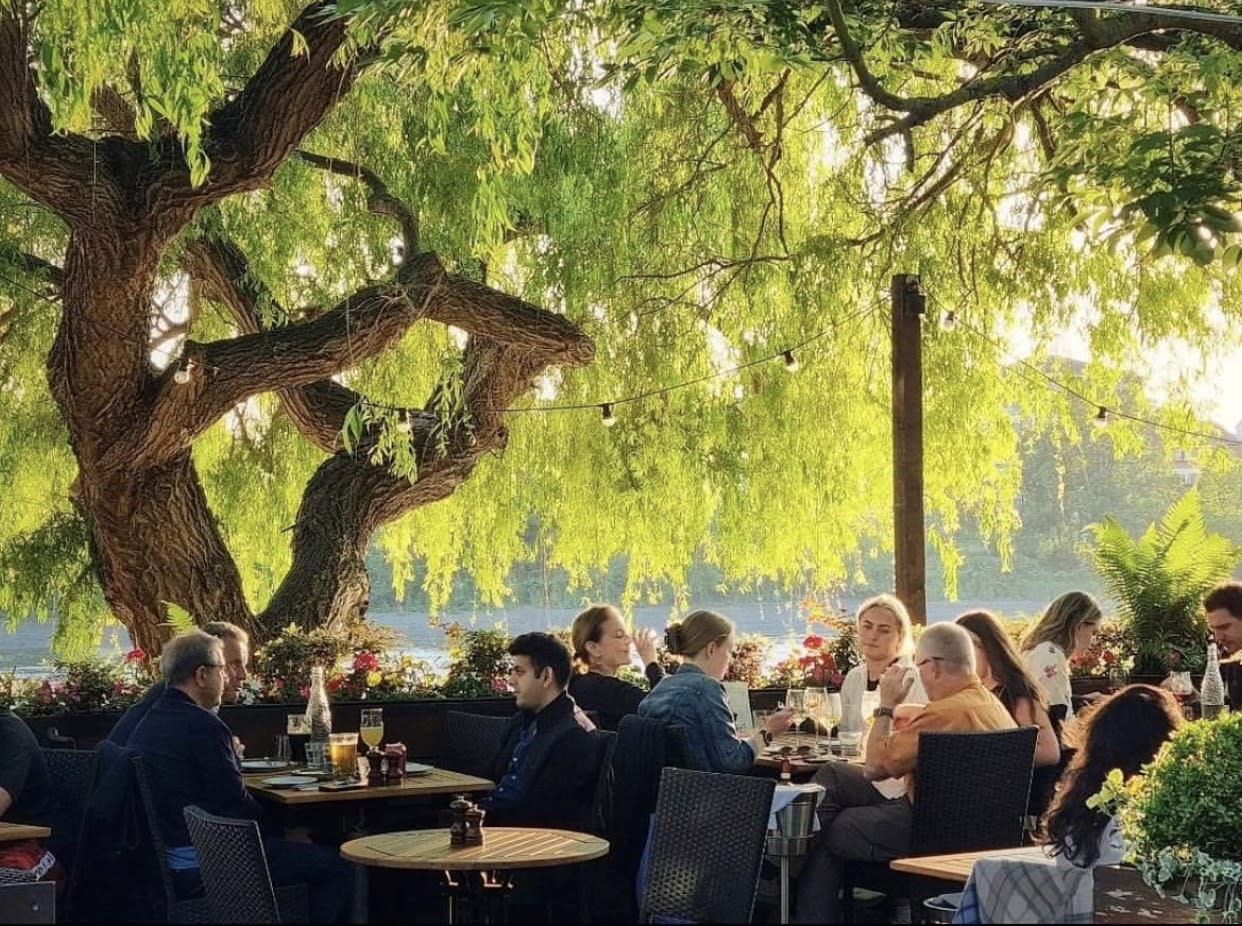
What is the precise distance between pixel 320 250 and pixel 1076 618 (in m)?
6.12

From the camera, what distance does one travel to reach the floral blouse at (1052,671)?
26.7ft

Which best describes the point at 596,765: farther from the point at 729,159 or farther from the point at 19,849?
the point at 729,159

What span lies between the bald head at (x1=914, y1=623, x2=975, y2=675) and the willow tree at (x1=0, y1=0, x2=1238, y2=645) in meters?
3.17

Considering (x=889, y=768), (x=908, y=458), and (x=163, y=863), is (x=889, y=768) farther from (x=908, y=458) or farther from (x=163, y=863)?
(x=908, y=458)

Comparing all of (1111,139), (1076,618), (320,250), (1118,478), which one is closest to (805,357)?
(320,250)

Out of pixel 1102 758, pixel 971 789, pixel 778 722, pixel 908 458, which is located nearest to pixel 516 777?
pixel 778 722

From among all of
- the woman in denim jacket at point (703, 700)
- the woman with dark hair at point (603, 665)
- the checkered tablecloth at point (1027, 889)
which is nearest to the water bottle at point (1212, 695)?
the woman in denim jacket at point (703, 700)

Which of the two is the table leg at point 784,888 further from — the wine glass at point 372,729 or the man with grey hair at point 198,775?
the wine glass at point 372,729

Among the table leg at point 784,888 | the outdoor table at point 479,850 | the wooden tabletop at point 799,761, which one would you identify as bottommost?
the table leg at point 784,888

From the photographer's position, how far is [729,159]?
38.1 ft

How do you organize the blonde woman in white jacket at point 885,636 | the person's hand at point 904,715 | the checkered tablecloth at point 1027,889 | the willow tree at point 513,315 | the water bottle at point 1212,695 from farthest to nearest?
the willow tree at point 513,315, the blonde woman in white jacket at point 885,636, the water bottle at point 1212,695, the person's hand at point 904,715, the checkered tablecloth at point 1027,889

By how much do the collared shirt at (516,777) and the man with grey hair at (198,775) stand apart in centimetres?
62

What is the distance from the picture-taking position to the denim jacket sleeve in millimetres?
6133

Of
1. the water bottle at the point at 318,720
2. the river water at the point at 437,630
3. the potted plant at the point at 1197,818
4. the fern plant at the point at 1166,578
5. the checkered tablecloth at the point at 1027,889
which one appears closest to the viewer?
the potted plant at the point at 1197,818
